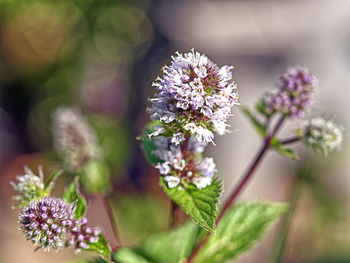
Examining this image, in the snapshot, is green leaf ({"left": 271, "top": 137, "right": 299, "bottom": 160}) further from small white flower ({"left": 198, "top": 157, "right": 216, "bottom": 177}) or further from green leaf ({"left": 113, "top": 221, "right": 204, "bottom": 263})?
green leaf ({"left": 113, "top": 221, "right": 204, "bottom": 263})

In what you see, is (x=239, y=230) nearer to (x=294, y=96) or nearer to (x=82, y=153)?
(x=294, y=96)

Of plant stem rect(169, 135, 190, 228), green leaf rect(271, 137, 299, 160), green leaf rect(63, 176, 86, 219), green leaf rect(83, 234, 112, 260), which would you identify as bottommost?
green leaf rect(83, 234, 112, 260)

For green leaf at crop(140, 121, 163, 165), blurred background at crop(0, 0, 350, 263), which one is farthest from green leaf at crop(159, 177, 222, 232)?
blurred background at crop(0, 0, 350, 263)

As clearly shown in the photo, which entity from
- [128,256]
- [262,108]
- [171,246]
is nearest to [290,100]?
[262,108]

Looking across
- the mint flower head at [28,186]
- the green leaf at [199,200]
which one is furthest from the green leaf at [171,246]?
the mint flower head at [28,186]

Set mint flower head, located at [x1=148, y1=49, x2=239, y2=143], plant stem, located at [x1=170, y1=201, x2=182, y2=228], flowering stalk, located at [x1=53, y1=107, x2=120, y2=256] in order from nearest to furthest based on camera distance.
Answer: mint flower head, located at [x1=148, y1=49, x2=239, y2=143] → plant stem, located at [x1=170, y1=201, x2=182, y2=228] → flowering stalk, located at [x1=53, y1=107, x2=120, y2=256]

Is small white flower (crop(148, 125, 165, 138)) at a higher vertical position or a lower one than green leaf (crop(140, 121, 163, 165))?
higher
